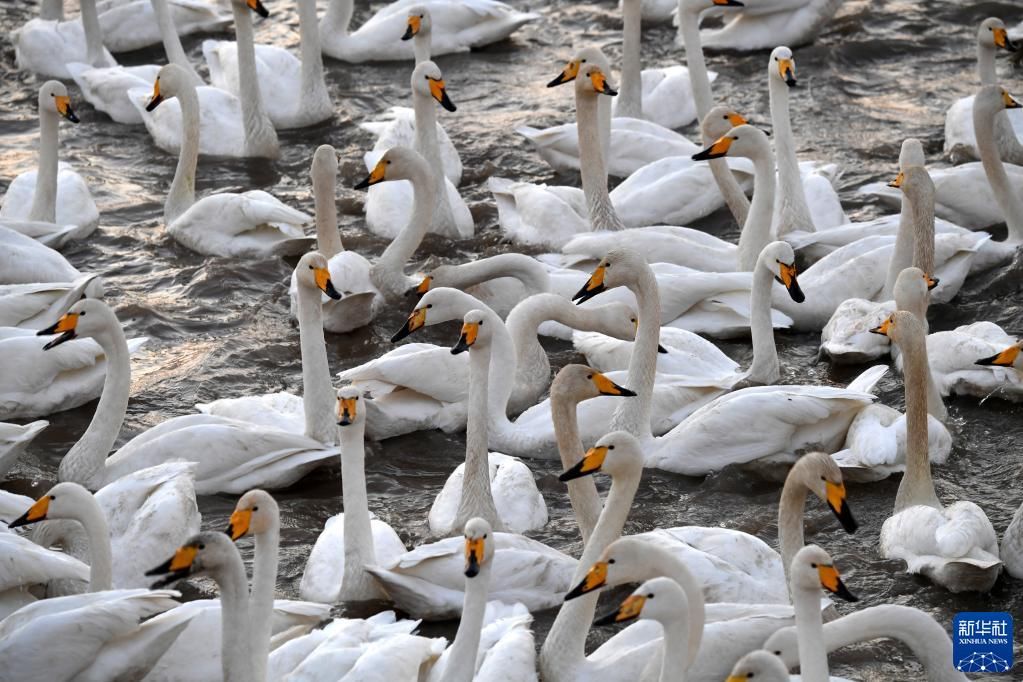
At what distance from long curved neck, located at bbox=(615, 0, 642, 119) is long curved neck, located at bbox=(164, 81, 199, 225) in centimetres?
352

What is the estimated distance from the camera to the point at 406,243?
10930 millimetres

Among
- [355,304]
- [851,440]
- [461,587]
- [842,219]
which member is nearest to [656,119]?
[842,219]

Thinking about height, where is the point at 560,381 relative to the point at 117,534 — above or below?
above

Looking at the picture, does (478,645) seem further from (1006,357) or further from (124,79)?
(124,79)

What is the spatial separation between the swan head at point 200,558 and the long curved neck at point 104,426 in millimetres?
2443

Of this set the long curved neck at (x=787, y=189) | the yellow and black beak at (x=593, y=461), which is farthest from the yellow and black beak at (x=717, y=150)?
the yellow and black beak at (x=593, y=461)

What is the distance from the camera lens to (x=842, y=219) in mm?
11688

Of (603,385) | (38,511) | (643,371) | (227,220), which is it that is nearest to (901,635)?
(603,385)

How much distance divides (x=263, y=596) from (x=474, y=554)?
906 mm

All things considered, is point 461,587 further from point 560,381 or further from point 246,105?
point 246,105

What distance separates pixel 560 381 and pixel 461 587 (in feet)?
3.82

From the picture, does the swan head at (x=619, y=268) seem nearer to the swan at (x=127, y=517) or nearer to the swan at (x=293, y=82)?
the swan at (x=127, y=517)

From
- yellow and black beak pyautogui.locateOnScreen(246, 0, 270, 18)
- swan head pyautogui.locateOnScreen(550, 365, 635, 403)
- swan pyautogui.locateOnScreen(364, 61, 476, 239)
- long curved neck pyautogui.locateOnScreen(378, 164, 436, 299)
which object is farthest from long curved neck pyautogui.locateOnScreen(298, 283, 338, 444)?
yellow and black beak pyautogui.locateOnScreen(246, 0, 270, 18)

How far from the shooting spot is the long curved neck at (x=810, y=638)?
241 inches
